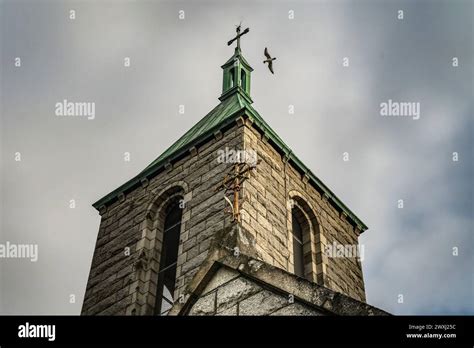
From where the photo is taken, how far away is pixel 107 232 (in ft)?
54.1

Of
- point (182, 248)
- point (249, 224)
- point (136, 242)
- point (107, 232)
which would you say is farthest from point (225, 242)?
point (107, 232)

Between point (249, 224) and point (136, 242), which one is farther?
point (136, 242)

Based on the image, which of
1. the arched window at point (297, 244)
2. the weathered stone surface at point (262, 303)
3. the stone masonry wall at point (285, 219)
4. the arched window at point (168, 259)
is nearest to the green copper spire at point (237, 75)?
the stone masonry wall at point (285, 219)

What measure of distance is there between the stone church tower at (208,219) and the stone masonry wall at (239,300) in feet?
19.0

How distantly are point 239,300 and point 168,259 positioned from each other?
904 cm

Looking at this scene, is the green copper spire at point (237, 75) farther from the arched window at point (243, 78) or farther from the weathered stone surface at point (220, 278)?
the weathered stone surface at point (220, 278)

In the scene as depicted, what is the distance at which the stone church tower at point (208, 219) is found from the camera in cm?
1369

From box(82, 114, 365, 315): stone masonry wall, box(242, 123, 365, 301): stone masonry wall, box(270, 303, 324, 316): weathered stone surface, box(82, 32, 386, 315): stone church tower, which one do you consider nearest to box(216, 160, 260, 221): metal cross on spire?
box(82, 32, 386, 315): stone church tower

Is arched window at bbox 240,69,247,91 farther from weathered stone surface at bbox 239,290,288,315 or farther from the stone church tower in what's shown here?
weathered stone surface at bbox 239,290,288,315

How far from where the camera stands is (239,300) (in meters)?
6.00
